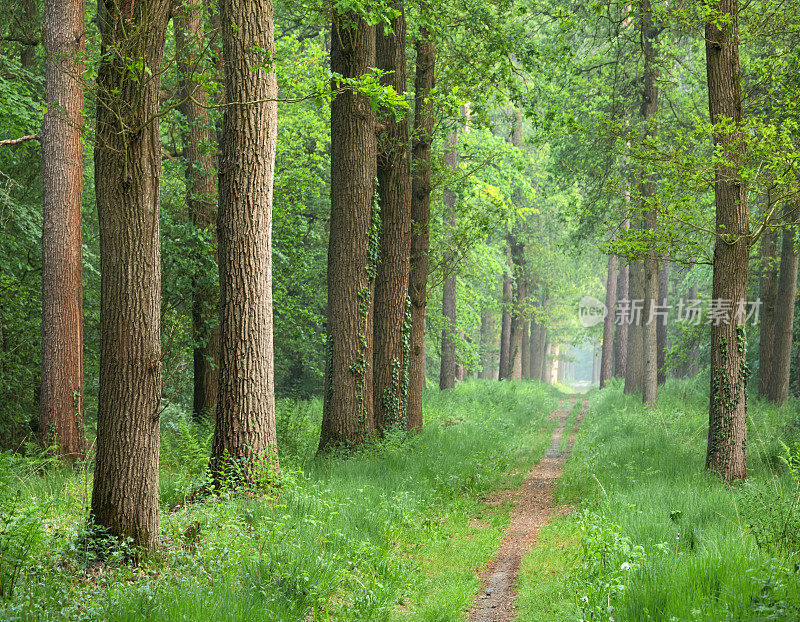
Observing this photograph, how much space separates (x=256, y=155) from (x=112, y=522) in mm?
4171

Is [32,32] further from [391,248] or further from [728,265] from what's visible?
[728,265]

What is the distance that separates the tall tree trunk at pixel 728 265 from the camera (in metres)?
8.65

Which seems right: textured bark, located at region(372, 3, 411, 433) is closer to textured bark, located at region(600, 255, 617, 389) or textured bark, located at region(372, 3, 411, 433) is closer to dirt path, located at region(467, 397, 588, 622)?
dirt path, located at region(467, 397, 588, 622)

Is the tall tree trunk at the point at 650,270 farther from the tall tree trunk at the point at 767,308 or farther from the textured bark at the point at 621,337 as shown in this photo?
the textured bark at the point at 621,337

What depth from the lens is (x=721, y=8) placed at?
28.6ft

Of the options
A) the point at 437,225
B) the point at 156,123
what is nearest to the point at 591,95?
the point at 437,225

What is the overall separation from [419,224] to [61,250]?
710cm

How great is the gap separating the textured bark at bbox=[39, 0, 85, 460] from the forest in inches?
1.7

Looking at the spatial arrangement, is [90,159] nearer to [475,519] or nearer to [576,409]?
[475,519]

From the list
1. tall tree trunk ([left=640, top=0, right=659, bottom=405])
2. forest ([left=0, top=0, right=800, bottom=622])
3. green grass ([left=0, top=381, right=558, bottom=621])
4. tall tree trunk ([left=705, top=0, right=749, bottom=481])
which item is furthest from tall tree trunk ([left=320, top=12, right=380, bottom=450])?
tall tree trunk ([left=640, top=0, right=659, bottom=405])

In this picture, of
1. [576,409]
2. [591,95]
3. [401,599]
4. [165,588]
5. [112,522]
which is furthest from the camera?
[576,409]

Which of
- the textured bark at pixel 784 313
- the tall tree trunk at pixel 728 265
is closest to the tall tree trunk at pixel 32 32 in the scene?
the tall tree trunk at pixel 728 265

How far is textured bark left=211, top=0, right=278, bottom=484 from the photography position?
23.8ft

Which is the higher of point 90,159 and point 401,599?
point 90,159
